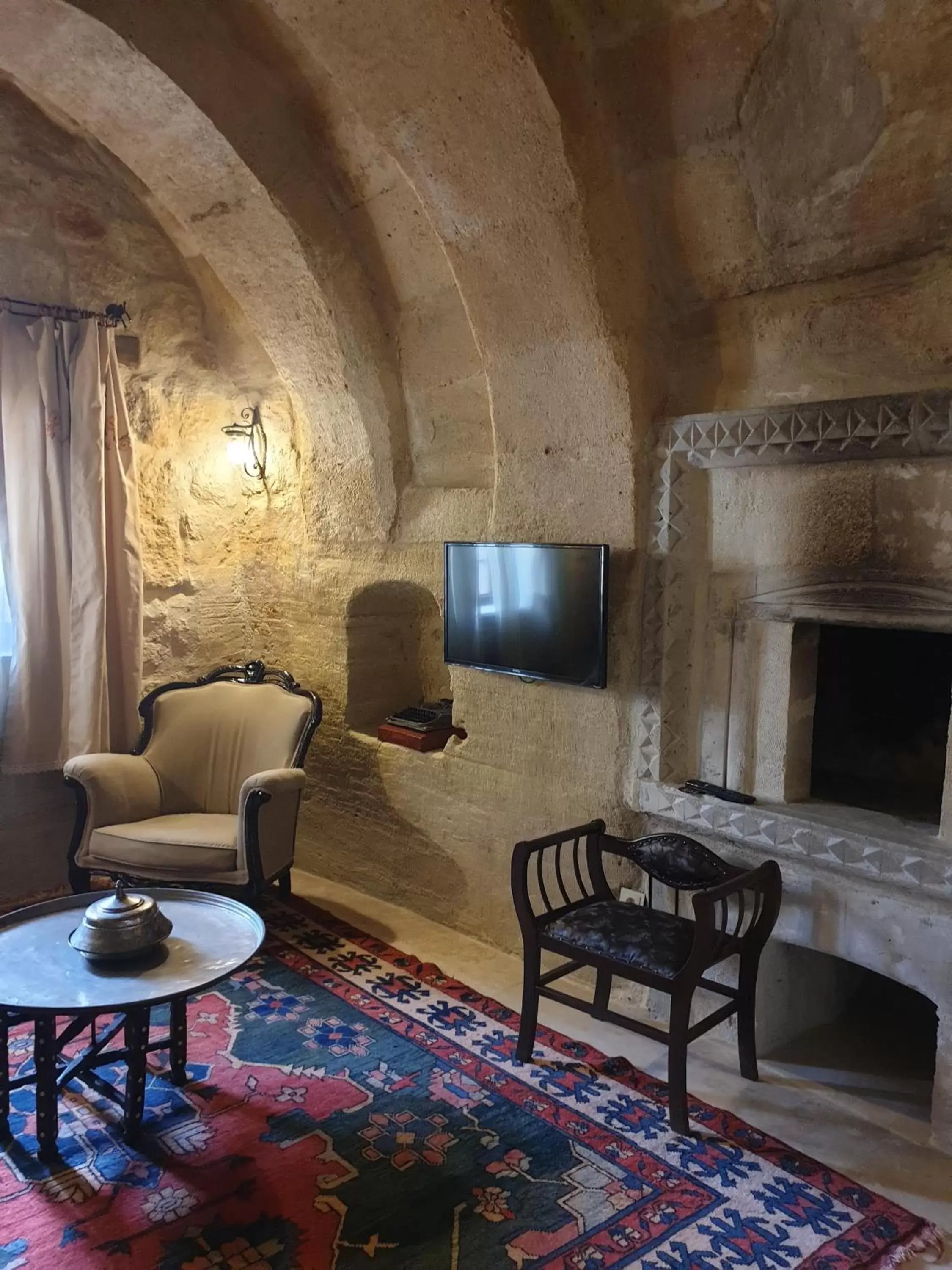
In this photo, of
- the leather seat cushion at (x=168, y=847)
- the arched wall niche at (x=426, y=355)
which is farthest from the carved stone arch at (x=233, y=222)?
the leather seat cushion at (x=168, y=847)

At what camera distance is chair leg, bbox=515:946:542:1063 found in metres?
3.02

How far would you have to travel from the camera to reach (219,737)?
4355 mm

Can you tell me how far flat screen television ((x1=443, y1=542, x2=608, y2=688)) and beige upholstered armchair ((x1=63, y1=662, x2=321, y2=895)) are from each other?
0.89 metres

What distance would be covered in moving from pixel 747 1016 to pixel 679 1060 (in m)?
0.41

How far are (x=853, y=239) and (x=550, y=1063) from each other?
8.61ft

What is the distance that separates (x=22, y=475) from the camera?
164 inches

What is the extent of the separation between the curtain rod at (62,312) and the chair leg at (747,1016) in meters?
3.69

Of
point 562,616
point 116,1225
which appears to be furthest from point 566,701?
point 116,1225

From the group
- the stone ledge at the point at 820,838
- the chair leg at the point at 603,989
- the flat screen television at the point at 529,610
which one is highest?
the flat screen television at the point at 529,610

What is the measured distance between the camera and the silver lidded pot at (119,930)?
2.58m

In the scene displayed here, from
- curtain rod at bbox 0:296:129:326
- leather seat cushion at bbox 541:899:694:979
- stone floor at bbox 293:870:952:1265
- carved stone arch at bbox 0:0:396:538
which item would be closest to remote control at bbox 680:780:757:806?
leather seat cushion at bbox 541:899:694:979

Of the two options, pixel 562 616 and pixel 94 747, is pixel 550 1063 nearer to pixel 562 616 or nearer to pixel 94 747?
pixel 562 616

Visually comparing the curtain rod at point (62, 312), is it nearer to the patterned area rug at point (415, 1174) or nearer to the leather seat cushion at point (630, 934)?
the patterned area rug at point (415, 1174)

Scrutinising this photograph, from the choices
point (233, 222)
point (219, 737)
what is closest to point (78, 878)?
point (219, 737)
